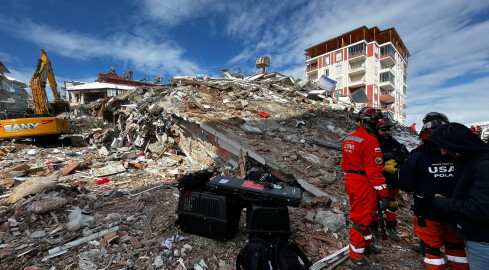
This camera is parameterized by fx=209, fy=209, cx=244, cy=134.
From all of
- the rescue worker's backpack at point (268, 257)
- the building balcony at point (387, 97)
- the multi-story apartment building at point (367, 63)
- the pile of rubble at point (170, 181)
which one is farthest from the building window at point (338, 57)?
the rescue worker's backpack at point (268, 257)

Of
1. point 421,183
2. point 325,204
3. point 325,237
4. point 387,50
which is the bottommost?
point 325,237

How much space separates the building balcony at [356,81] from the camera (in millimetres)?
30342

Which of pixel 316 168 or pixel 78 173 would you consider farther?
pixel 78 173

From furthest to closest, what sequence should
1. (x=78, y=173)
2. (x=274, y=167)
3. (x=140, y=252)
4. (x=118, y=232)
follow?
(x=78, y=173)
(x=274, y=167)
(x=118, y=232)
(x=140, y=252)

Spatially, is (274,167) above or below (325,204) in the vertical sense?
above

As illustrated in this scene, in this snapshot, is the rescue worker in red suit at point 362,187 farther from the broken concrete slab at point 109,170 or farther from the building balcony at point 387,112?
the broken concrete slab at point 109,170

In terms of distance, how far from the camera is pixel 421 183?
1.96m

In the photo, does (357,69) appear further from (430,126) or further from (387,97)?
(430,126)

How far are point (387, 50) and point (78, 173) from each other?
38233 millimetres

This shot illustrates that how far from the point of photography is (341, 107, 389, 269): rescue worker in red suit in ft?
7.49

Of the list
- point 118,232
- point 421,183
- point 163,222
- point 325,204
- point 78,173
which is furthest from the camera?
point 78,173

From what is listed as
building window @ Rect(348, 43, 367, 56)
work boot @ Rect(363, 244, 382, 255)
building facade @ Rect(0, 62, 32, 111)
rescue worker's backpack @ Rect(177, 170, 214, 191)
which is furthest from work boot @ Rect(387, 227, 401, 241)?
building facade @ Rect(0, 62, 32, 111)

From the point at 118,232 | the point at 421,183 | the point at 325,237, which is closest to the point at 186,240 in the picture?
the point at 118,232

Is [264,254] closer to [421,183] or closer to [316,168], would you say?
[421,183]
